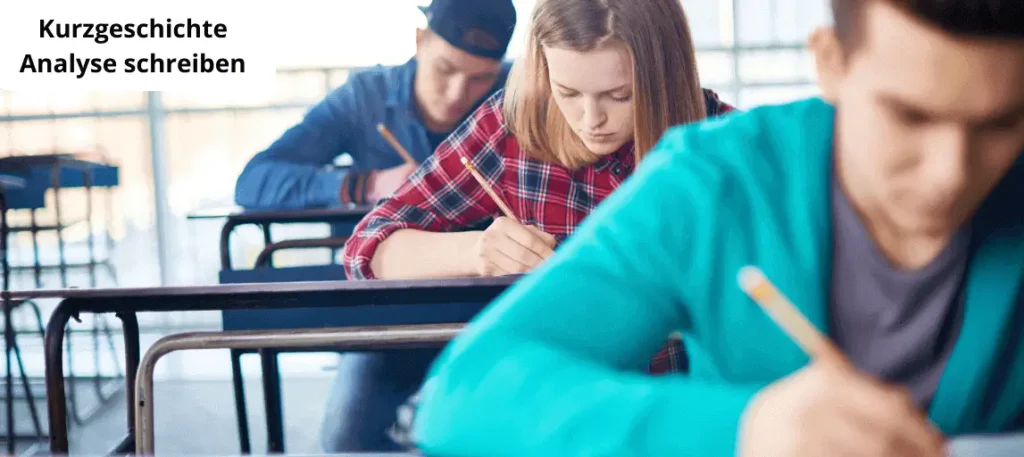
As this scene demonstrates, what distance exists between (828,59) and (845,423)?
30cm

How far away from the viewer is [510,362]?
2.02ft

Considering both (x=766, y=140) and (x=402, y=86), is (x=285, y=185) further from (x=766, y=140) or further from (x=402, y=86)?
(x=766, y=140)

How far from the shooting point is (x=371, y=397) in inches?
64.9

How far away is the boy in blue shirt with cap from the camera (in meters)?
1.65

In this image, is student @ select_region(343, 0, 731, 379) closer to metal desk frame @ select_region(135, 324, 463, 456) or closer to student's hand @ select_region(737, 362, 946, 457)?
metal desk frame @ select_region(135, 324, 463, 456)

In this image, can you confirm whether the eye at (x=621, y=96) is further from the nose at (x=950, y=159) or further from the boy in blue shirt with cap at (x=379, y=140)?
the nose at (x=950, y=159)

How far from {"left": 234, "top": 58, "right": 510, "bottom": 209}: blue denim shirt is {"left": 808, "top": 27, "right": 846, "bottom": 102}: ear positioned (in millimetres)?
1367

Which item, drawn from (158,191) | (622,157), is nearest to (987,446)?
(622,157)

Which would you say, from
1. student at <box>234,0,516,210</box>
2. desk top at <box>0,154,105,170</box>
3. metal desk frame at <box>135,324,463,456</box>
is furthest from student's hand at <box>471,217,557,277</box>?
desk top at <box>0,154,105,170</box>

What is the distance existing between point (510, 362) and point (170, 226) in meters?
3.10

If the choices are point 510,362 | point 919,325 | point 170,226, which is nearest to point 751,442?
point 510,362

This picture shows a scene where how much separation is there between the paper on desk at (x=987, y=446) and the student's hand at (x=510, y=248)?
72 cm

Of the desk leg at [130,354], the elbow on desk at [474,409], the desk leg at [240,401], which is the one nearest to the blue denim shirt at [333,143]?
the desk leg at [240,401]

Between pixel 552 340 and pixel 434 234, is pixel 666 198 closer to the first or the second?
pixel 552 340
